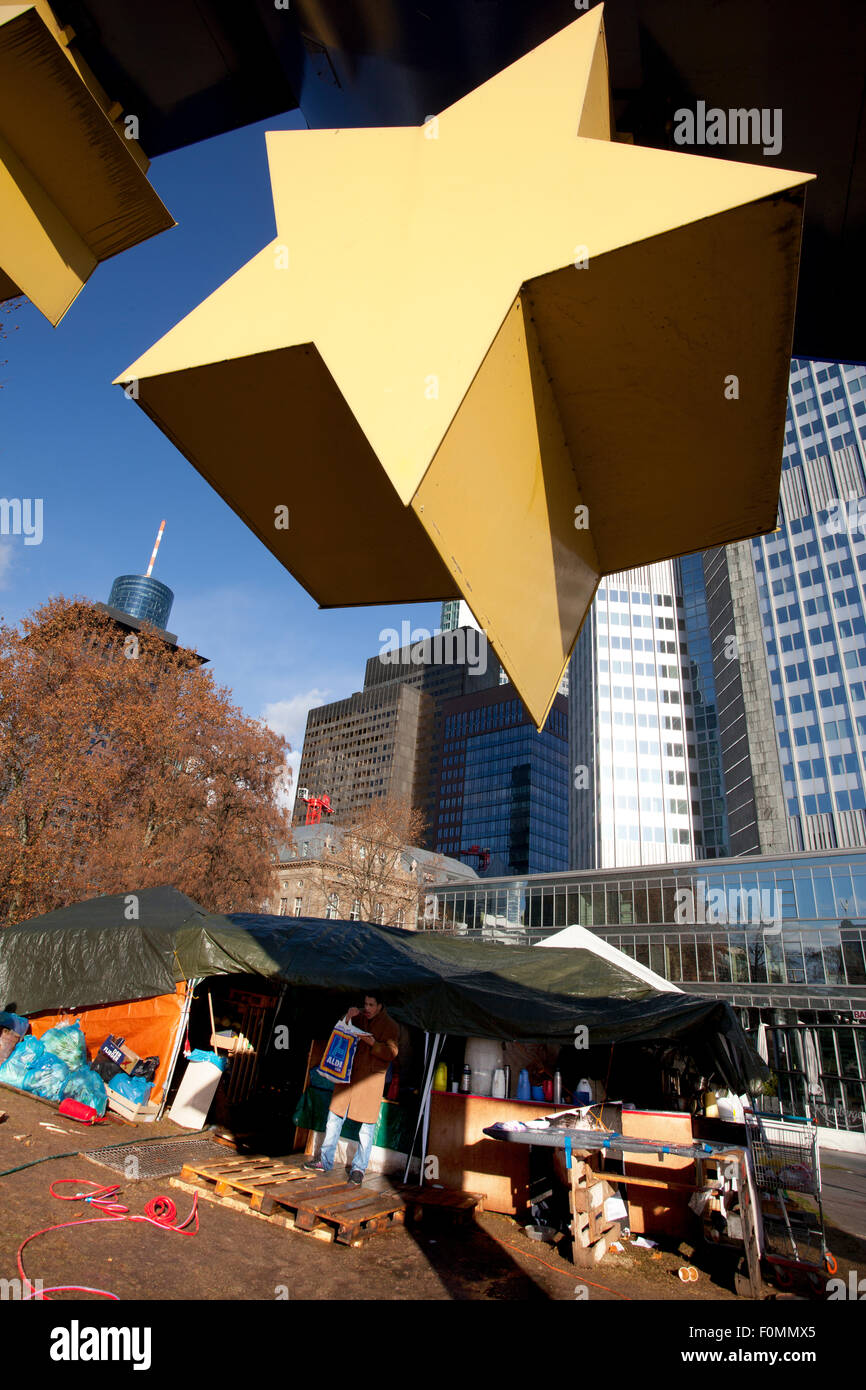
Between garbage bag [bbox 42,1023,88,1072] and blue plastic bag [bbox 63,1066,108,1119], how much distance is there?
409 millimetres

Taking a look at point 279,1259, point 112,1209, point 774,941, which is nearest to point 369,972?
point 279,1259

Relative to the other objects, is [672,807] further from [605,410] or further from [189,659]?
[605,410]

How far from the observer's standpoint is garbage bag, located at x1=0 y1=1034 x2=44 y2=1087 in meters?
10.2

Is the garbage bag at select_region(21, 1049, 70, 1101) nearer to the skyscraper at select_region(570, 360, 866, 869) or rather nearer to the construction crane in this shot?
the skyscraper at select_region(570, 360, 866, 869)

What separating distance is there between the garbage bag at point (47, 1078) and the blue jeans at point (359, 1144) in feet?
14.9

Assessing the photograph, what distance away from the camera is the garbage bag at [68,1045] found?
10.5m

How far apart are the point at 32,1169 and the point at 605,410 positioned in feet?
27.9

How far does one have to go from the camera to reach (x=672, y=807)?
248ft

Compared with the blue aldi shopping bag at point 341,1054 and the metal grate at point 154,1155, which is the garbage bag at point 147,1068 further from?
the blue aldi shopping bag at point 341,1054

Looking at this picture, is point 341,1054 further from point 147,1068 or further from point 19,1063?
point 19,1063

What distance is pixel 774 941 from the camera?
30531mm

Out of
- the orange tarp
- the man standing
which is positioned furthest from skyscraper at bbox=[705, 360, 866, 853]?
the orange tarp

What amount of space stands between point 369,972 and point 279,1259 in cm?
351
